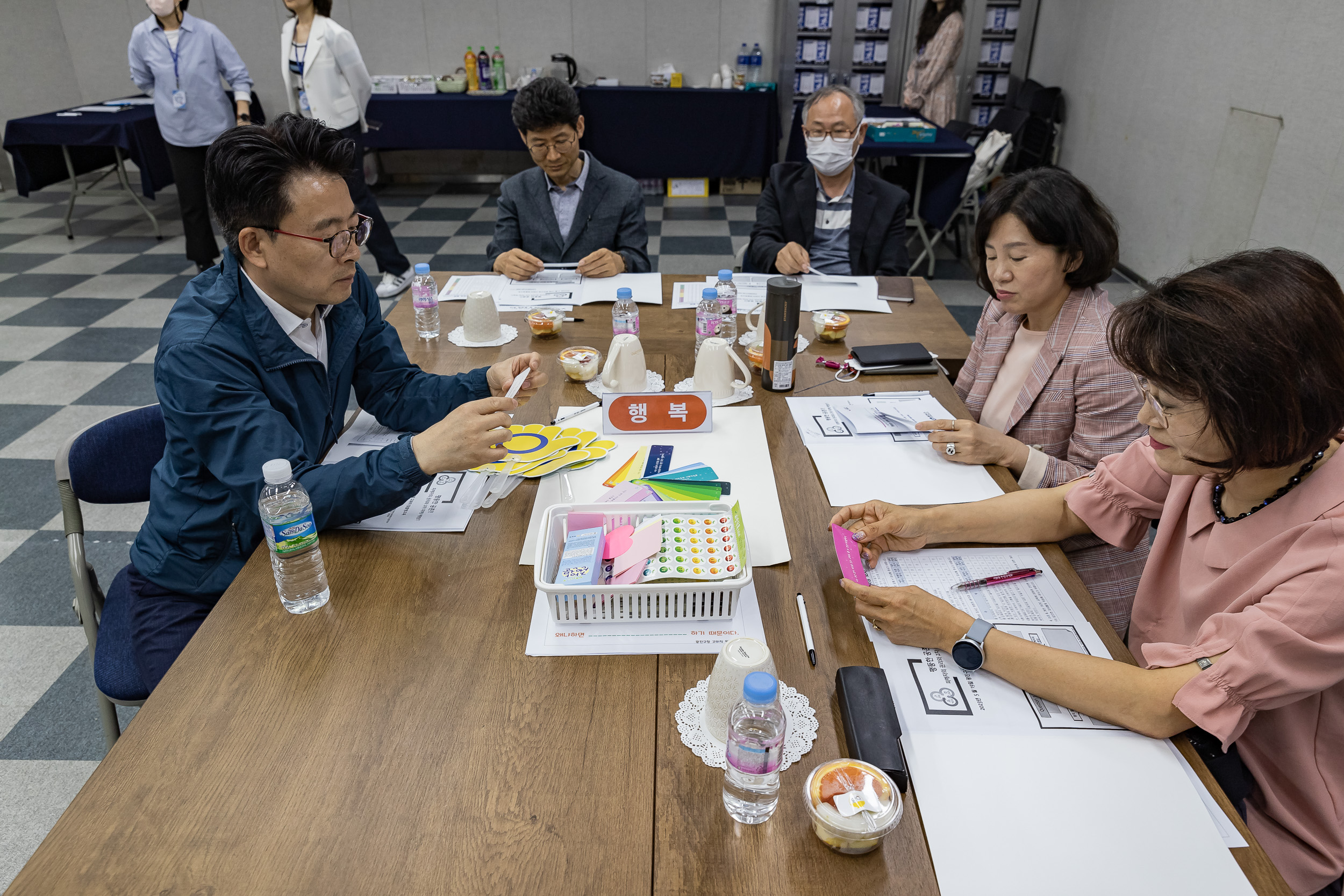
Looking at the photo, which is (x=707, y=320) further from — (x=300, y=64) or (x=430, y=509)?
(x=300, y=64)

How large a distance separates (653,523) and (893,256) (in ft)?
7.14

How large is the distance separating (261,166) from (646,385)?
3.04ft

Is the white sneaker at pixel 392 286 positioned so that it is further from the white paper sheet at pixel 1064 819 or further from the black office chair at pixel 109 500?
the white paper sheet at pixel 1064 819

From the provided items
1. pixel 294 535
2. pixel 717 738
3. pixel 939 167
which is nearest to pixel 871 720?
pixel 717 738

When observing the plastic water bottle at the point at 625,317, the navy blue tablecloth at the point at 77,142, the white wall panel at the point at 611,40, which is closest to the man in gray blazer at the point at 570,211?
the plastic water bottle at the point at 625,317

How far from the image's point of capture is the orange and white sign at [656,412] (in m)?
1.74

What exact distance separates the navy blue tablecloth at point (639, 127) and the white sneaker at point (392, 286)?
234cm

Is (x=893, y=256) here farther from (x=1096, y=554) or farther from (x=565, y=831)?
(x=565, y=831)

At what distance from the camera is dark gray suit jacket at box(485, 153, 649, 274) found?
305cm

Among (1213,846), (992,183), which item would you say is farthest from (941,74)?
(1213,846)

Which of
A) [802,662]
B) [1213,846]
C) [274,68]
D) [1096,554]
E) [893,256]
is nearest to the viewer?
[1213,846]

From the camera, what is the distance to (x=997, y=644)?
1.12 m

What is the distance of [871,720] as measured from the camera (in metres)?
1.01

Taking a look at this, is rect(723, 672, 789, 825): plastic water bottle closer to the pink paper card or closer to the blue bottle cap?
the blue bottle cap
